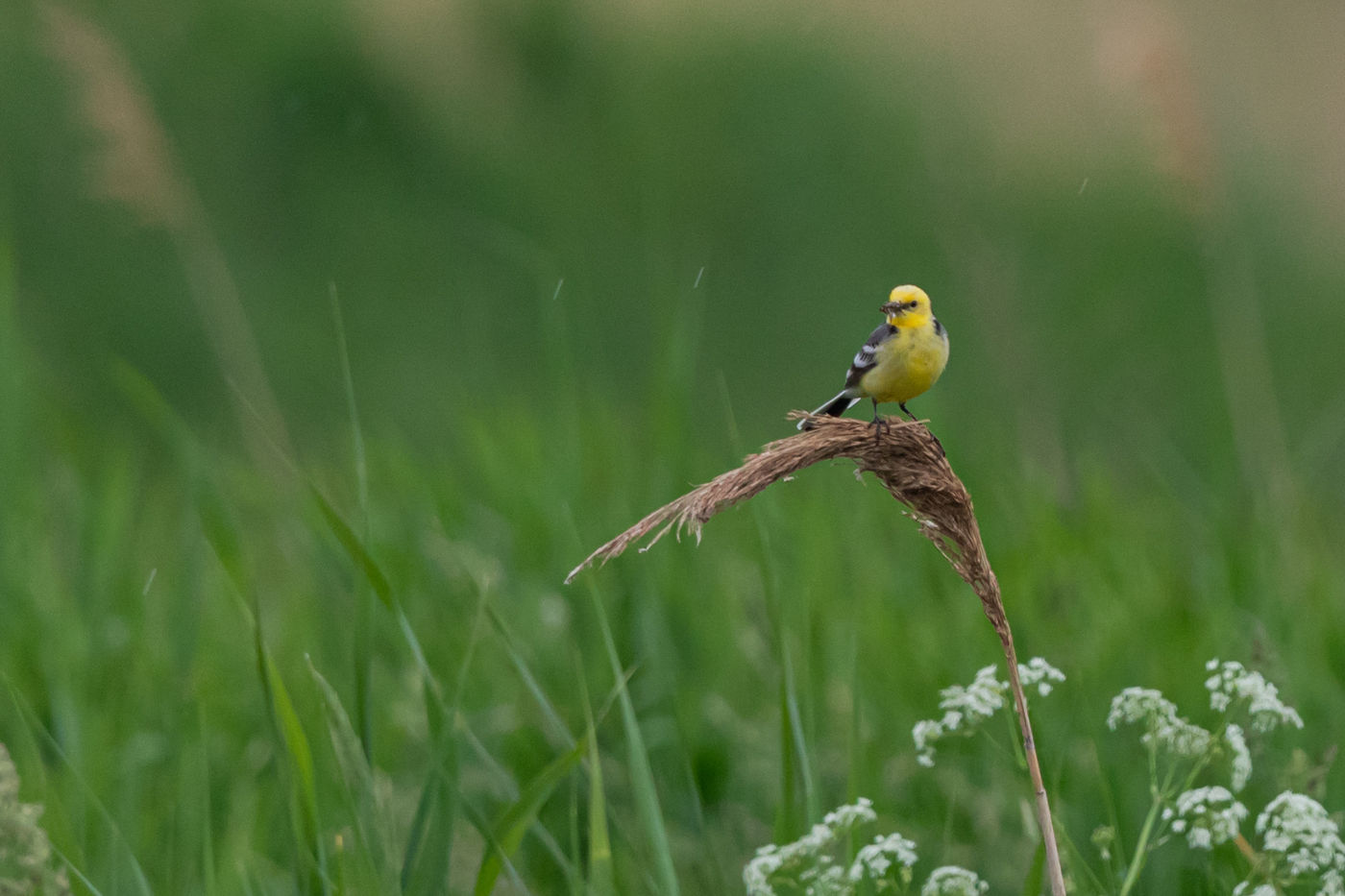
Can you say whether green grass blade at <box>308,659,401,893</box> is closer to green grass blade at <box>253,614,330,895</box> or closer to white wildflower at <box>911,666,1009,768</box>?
green grass blade at <box>253,614,330,895</box>

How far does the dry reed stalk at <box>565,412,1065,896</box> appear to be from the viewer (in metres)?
1.59

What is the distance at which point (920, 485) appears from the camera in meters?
1.67

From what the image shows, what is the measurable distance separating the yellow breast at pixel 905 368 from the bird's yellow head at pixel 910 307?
0.05 meters

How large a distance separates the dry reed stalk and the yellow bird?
31.4 inches

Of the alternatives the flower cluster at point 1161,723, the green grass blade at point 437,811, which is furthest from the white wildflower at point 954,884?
the green grass blade at point 437,811

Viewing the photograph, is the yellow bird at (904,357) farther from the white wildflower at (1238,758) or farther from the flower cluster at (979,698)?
the white wildflower at (1238,758)

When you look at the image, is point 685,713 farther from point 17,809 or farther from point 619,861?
point 17,809

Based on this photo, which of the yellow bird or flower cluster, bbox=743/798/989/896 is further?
the yellow bird

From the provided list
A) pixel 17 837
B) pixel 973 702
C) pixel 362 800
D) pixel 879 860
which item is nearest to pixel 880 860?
pixel 879 860

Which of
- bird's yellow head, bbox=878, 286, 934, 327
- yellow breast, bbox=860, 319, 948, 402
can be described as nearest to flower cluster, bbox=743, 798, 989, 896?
yellow breast, bbox=860, 319, 948, 402

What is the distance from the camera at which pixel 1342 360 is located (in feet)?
29.9

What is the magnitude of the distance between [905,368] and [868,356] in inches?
4.5

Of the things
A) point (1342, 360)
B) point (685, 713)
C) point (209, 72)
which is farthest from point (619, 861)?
point (209, 72)

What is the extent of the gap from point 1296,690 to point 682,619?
1530 millimetres
